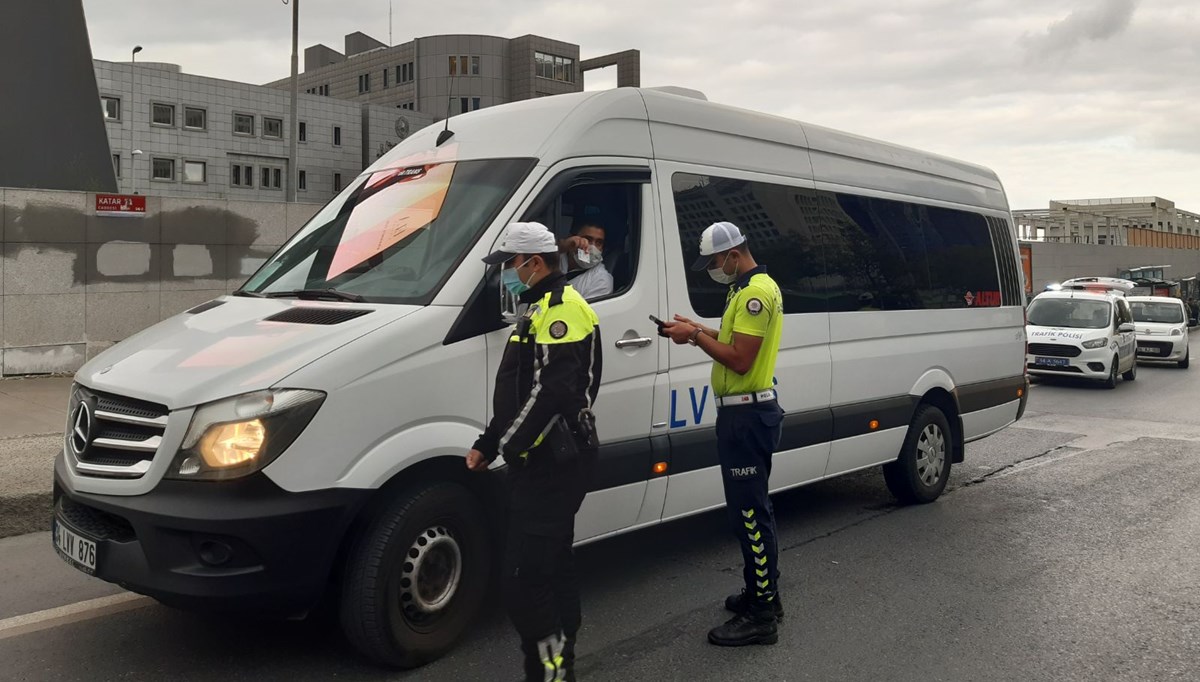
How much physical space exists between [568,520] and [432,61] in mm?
75082

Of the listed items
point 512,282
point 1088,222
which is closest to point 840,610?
point 512,282

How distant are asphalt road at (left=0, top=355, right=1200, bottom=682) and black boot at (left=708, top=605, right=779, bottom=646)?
49 mm

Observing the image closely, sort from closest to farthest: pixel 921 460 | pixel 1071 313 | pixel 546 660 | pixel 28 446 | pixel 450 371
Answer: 1. pixel 546 660
2. pixel 450 371
3. pixel 921 460
4. pixel 28 446
5. pixel 1071 313

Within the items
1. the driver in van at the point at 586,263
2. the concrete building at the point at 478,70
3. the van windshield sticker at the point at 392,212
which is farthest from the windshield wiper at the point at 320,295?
the concrete building at the point at 478,70

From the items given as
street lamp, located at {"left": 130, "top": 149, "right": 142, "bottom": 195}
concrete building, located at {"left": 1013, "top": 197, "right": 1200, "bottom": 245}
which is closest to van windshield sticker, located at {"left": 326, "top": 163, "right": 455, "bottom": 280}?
concrete building, located at {"left": 1013, "top": 197, "right": 1200, "bottom": 245}

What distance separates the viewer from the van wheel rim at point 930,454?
272 inches

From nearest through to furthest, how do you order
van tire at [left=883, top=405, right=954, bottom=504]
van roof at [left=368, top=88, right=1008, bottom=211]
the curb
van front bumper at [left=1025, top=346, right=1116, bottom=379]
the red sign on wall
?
van roof at [left=368, top=88, right=1008, bottom=211], the curb, van tire at [left=883, top=405, right=954, bottom=504], the red sign on wall, van front bumper at [left=1025, top=346, right=1116, bottom=379]

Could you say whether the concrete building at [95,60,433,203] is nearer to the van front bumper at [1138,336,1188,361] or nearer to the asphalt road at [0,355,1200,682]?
the van front bumper at [1138,336,1188,361]

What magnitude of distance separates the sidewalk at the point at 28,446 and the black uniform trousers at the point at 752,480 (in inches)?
168

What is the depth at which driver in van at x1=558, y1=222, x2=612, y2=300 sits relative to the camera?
176 inches

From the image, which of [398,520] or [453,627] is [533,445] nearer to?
[398,520]

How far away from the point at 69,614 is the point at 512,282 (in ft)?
8.64

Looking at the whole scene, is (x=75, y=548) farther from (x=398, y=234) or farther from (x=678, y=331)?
(x=678, y=331)

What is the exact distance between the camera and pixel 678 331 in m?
3.95
